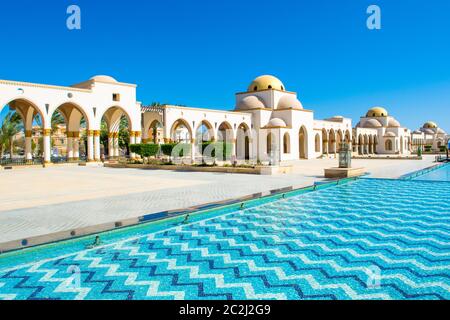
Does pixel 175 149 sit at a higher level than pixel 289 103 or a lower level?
lower

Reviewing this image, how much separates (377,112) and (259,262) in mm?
61377

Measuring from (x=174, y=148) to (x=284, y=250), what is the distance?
1834 cm

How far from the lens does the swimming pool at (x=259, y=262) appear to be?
350 cm

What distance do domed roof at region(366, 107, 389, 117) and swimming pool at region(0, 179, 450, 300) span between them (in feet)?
187

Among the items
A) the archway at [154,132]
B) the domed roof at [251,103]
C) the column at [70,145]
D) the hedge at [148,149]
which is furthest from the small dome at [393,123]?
the column at [70,145]

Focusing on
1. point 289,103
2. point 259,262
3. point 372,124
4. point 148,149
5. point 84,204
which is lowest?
point 259,262

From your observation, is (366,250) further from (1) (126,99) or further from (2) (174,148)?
(1) (126,99)

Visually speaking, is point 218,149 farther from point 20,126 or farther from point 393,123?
point 393,123

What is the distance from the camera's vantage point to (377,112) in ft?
193

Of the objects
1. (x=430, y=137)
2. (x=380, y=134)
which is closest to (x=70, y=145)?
(x=380, y=134)

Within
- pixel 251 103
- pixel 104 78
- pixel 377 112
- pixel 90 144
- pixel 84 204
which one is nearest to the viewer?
pixel 84 204

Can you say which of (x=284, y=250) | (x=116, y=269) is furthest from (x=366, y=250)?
(x=116, y=269)

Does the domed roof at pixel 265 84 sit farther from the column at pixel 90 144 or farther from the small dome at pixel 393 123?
the small dome at pixel 393 123

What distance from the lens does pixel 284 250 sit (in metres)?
4.77
